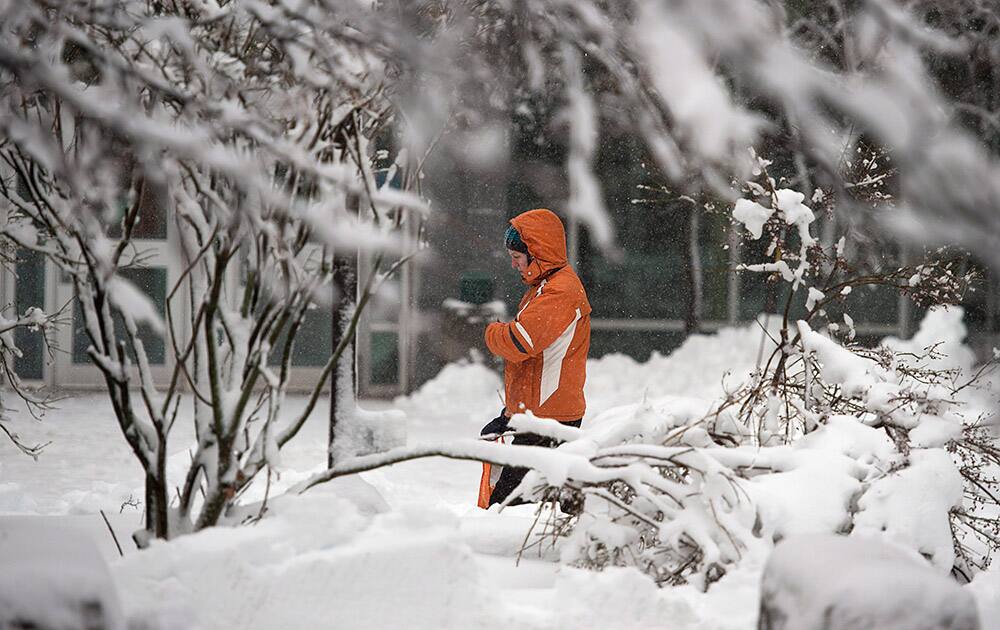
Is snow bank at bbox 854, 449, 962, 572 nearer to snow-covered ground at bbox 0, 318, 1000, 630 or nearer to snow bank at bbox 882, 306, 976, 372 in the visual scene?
snow-covered ground at bbox 0, 318, 1000, 630

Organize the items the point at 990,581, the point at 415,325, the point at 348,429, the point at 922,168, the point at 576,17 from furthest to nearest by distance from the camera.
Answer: the point at 415,325, the point at 348,429, the point at 990,581, the point at 576,17, the point at 922,168

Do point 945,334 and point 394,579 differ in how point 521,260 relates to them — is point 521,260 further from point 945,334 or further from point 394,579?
point 945,334

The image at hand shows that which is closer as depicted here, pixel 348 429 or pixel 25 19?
pixel 25 19

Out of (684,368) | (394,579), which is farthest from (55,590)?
(684,368)

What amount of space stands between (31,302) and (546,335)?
9310 mm

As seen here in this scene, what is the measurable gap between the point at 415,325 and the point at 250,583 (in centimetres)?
936

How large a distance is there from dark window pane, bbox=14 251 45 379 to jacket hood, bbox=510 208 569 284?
892cm

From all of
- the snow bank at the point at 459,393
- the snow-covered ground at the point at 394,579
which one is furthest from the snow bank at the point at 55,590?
the snow bank at the point at 459,393

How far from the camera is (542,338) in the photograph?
198 inches

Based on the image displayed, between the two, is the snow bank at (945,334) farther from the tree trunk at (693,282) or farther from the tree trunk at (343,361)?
the tree trunk at (343,361)

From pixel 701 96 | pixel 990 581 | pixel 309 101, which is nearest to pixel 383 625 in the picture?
pixel 309 101

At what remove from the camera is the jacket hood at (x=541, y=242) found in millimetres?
5191

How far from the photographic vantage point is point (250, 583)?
10.1ft

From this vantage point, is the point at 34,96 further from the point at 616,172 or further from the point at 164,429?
the point at 616,172
